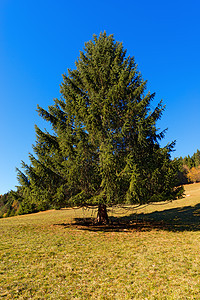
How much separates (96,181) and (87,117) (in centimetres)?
431

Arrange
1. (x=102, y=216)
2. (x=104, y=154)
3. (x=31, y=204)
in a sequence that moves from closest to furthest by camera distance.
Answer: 1. (x=104, y=154)
2. (x=31, y=204)
3. (x=102, y=216)

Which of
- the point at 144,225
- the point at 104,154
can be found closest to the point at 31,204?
the point at 104,154

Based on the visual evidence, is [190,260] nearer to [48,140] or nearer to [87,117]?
[87,117]

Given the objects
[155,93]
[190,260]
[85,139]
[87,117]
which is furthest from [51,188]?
[155,93]

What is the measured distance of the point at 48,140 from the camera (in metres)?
11.6

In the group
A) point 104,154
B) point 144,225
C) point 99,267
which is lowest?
point 144,225

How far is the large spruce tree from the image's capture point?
29.6ft

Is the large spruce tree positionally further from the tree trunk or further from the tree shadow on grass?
the tree shadow on grass

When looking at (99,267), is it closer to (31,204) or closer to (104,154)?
(104,154)

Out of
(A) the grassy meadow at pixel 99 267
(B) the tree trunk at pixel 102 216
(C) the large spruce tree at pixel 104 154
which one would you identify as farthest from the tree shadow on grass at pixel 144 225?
(A) the grassy meadow at pixel 99 267

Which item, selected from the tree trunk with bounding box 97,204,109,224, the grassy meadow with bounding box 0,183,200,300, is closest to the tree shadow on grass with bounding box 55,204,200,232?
the tree trunk with bounding box 97,204,109,224

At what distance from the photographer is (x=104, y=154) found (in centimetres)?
902

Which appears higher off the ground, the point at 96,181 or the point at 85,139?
the point at 85,139

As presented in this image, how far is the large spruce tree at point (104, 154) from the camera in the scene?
9.03m
